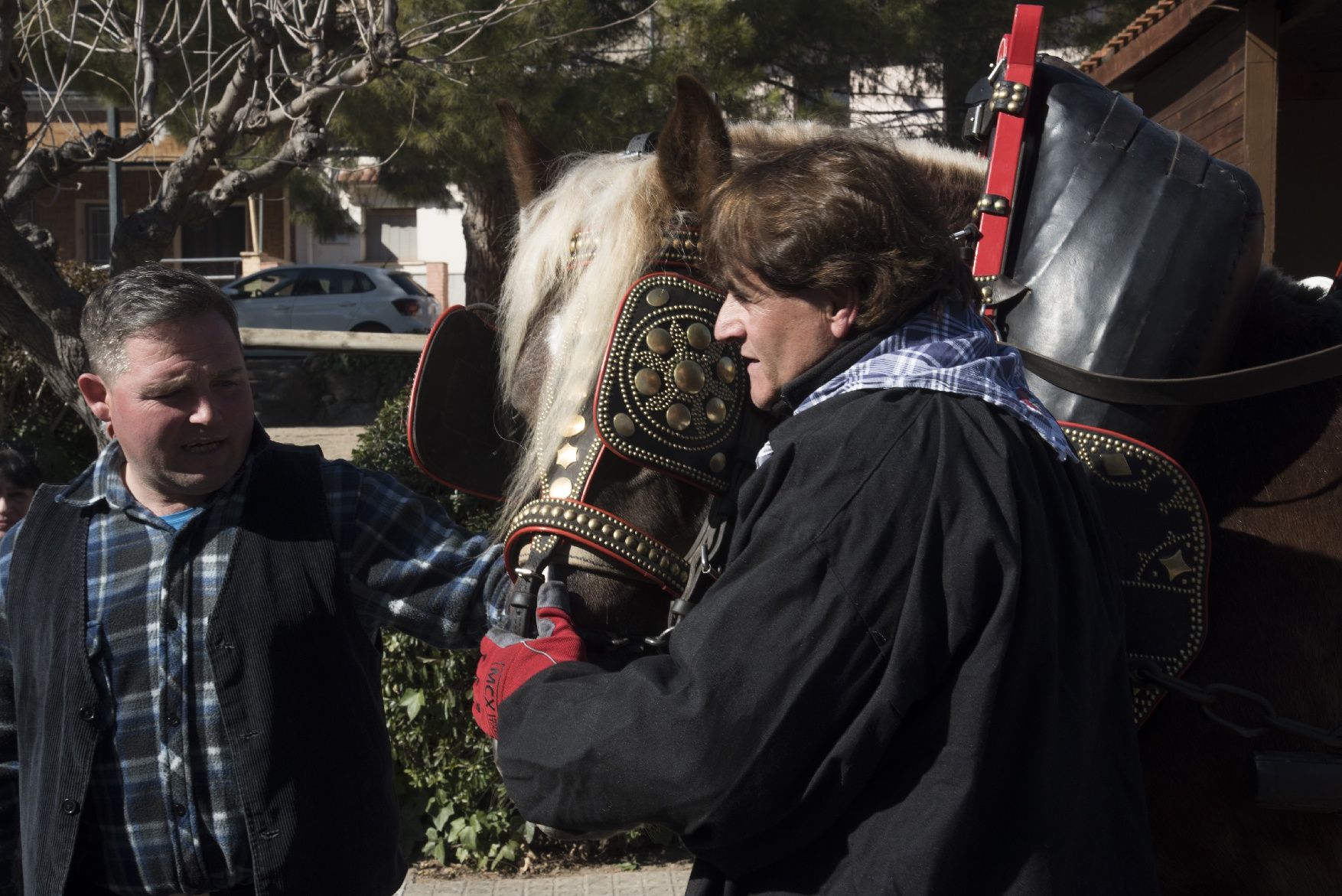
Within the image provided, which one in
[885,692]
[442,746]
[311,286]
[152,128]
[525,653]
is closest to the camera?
[885,692]

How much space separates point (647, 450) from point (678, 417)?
6 centimetres

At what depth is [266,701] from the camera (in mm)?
1852

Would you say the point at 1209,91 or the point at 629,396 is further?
the point at 1209,91

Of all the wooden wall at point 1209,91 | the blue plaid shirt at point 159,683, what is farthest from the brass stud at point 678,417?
the wooden wall at point 1209,91

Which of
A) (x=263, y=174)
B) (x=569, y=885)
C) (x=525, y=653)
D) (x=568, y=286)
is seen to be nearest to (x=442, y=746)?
(x=569, y=885)

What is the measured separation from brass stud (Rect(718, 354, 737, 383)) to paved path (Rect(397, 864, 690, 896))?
2.94 meters

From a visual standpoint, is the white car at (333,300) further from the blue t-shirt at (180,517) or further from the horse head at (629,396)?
the horse head at (629,396)

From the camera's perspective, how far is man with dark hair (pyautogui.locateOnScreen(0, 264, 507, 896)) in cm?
183

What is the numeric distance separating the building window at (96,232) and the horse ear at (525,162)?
22.3 meters

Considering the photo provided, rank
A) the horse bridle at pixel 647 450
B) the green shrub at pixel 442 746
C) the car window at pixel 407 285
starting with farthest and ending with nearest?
the car window at pixel 407 285 → the green shrub at pixel 442 746 → the horse bridle at pixel 647 450

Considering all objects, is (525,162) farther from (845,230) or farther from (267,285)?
(267,285)

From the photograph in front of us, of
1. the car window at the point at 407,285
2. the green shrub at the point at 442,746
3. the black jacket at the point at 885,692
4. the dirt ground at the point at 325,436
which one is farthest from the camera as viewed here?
the car window at the point at 407,285

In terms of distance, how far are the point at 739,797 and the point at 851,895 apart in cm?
16

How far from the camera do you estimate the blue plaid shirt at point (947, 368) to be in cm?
131
